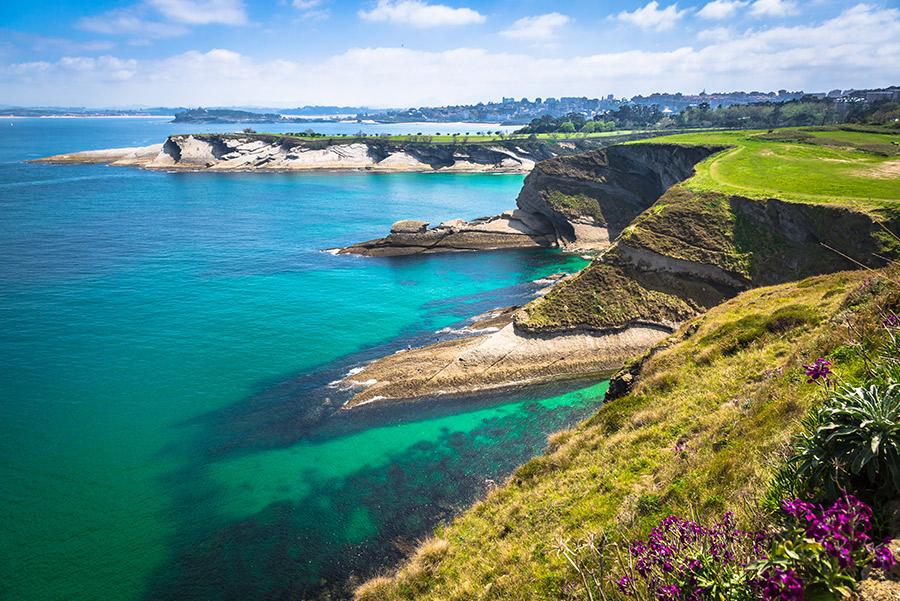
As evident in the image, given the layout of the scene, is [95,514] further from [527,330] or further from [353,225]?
[353,225]

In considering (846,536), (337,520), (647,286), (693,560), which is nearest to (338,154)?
(647,286)

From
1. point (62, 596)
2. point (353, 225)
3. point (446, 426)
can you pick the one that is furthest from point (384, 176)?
point (62, 596)

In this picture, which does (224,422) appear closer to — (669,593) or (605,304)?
(605,304)

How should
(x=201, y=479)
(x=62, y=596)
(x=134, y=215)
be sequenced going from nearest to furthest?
1. (x=62, y=596)
2. (x=201, y=479)
3. (x=134, y=215)

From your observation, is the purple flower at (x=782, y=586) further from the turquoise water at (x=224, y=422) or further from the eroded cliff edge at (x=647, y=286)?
the eroded cliff edge at (x=647, y=286)

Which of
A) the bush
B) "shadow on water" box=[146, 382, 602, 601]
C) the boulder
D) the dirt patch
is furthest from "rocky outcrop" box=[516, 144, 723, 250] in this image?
the bush

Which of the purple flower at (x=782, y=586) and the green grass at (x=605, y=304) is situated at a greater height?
the purple flower at (x=782, y=586)

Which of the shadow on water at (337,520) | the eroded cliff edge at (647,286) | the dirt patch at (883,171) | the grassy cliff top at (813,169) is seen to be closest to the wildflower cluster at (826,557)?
the shadow on water at (337,520)
